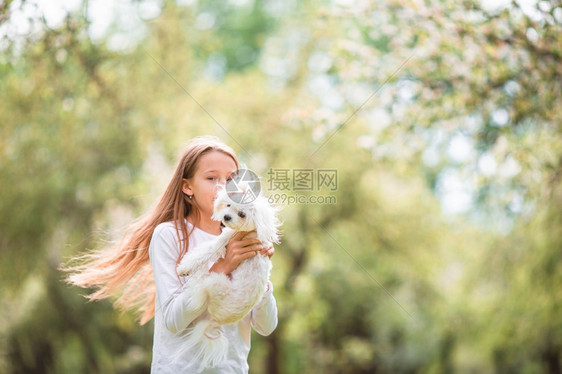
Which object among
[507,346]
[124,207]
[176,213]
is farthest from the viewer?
[124,207]

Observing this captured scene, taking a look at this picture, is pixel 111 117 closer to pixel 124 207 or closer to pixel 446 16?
pixel 124 207

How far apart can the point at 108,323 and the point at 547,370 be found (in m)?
7.85

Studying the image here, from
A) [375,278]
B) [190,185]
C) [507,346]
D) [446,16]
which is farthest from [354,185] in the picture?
[190,185]

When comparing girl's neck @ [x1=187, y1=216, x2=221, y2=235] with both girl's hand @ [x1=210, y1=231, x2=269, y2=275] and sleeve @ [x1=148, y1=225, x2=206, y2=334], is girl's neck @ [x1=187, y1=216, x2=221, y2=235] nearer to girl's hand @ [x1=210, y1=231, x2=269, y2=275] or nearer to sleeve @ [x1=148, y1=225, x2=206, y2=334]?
sleeve @ [x1=148, y1=225, x2=206, y2=334]

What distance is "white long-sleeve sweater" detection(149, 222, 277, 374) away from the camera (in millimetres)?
2432

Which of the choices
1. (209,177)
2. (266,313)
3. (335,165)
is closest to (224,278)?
(266,313)

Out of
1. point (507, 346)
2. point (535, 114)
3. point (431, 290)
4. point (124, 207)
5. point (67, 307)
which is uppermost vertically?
point (535, 114)

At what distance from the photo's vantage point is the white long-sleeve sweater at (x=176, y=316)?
2432mm

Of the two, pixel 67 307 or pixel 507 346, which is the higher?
pixel 507 346

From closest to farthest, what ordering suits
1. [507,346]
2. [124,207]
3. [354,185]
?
[507,346], [124,207], [354,185]

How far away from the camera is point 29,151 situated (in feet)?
31.4

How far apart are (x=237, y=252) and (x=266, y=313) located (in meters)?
0.38

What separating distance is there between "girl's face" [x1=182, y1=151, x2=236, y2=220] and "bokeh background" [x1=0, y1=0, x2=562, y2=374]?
2033 mm

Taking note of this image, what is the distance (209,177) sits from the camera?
9.04ft
